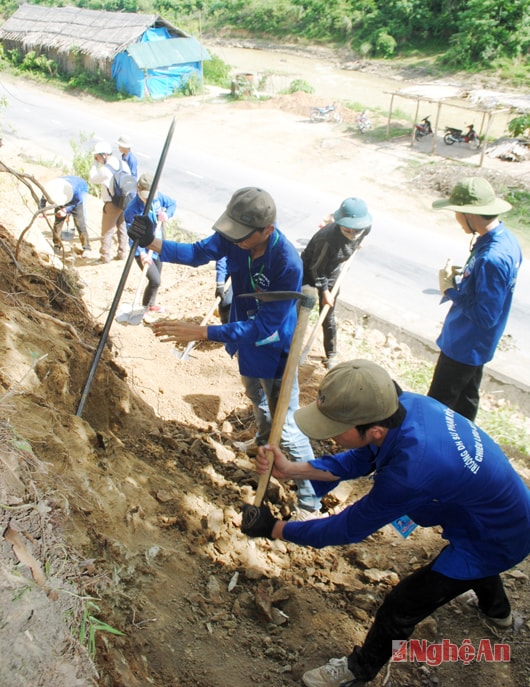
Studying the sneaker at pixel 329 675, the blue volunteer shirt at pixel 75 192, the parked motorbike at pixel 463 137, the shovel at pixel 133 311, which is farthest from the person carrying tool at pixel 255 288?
the parked motorbike at pixel 463 137

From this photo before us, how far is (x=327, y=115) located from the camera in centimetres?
1950

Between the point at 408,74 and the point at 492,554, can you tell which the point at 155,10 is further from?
the point at 492,554

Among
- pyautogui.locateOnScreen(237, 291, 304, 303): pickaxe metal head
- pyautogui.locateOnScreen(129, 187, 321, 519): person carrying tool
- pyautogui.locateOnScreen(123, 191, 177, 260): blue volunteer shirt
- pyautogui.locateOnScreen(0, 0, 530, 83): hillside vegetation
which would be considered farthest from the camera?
pyautogui.locateOnScreen(0, 0, 530, 83): hillside vegetation

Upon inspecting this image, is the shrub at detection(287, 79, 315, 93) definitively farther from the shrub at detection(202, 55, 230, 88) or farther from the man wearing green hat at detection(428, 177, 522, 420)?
the man wearing green hat at detection(428, 177, 522, 420)

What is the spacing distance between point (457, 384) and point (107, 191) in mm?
5507

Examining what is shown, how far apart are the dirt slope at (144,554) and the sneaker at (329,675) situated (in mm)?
73

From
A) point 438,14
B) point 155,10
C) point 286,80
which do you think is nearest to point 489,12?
point 438,14

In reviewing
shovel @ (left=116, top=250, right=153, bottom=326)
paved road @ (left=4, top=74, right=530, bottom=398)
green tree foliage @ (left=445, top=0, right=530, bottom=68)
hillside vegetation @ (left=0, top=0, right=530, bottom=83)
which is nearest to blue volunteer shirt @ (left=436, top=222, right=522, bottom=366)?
paved road @ (left=4, top=74, right=530, bottom=398)

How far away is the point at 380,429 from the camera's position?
218cm

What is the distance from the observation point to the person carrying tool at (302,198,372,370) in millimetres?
4730

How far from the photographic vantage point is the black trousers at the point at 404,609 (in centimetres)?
240

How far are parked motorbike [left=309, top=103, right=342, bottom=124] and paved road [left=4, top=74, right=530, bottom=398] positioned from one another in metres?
5.14

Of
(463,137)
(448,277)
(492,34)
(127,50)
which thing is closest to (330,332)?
(448,277)

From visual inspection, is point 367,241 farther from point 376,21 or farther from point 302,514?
point 376,21
